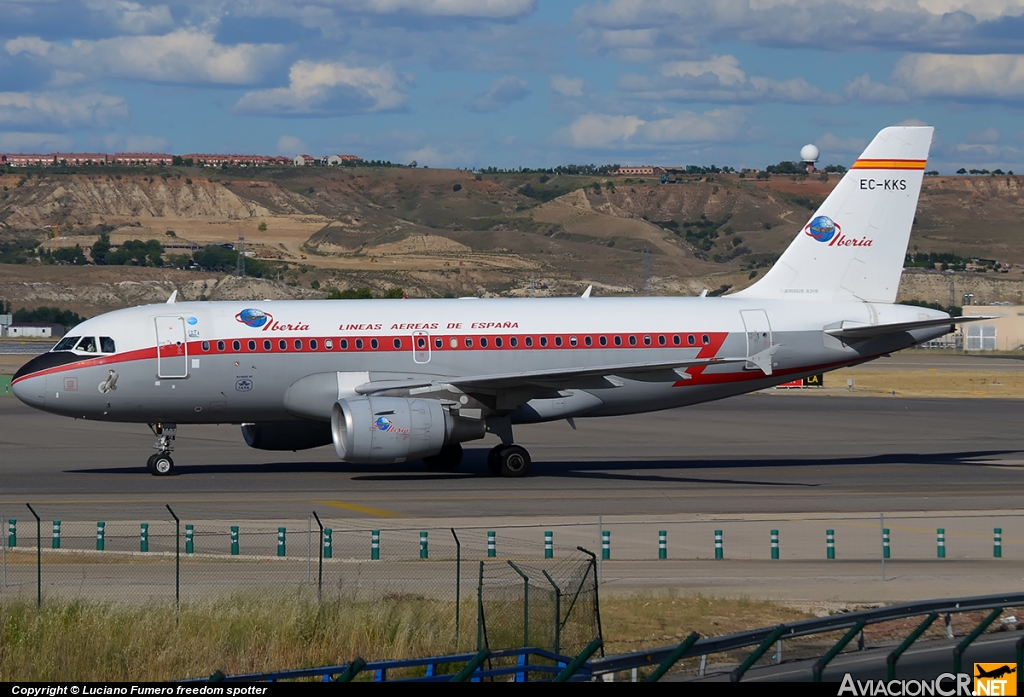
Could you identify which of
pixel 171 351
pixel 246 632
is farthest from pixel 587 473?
pixel 246 632

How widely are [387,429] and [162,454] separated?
701 cm

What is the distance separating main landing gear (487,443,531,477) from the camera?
3653cm

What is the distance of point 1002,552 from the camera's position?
25.2 meters

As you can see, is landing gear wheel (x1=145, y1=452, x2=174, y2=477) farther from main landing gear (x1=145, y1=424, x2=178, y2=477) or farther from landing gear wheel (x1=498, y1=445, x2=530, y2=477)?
landing gear wheel (x1=498, y1=445, x2=530, y2=477)

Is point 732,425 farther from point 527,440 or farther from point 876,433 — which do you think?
point 527,440

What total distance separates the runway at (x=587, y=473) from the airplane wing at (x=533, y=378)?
2447 mm

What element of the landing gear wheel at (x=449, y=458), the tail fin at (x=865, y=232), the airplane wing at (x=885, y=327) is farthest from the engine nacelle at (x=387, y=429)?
the airplane wing at (x=885, y=327)

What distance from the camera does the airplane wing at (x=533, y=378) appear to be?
1371 inches

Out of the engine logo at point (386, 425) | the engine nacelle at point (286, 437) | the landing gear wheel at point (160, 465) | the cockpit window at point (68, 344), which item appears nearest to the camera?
the engine logo at point (386, 425)

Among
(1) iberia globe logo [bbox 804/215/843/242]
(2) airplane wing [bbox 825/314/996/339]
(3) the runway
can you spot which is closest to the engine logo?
(3) the runway

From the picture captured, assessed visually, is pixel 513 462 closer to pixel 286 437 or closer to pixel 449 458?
pixel 449 458

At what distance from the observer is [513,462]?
36531mm

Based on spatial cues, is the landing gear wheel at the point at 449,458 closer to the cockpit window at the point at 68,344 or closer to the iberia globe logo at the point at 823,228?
the cockpit window at the point at 68,344

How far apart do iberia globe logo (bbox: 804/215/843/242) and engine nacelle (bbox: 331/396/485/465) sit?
43.2 ft
